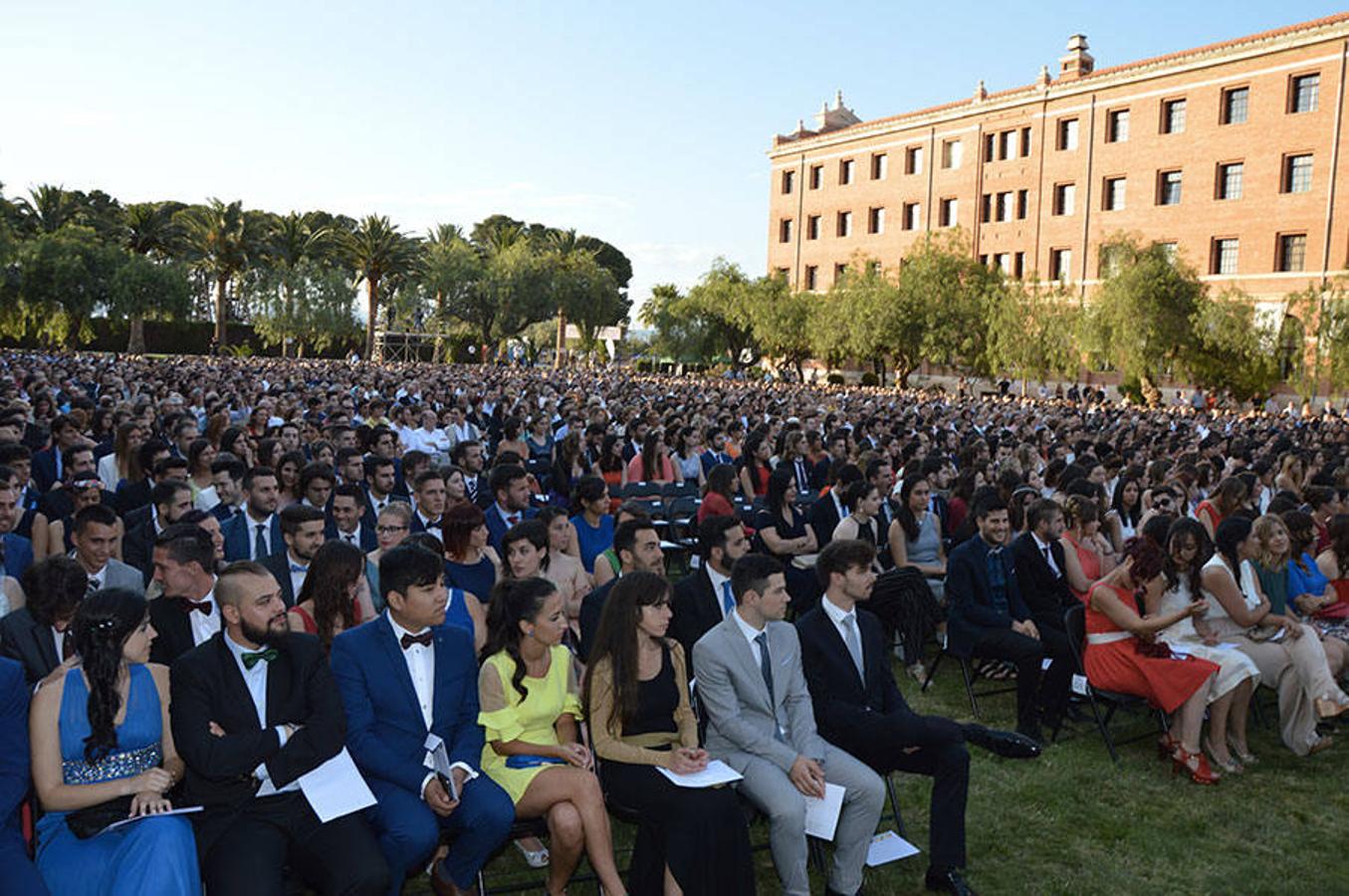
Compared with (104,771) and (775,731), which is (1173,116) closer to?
(775,731)

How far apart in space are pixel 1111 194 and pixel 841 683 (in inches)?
2015

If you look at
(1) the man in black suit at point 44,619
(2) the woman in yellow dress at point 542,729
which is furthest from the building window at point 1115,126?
(1) the man in black suit at point 44,619

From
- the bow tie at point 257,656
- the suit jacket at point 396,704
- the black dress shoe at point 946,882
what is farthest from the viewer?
the black dress shoe at point 946,882

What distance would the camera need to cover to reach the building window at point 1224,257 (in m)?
46.1

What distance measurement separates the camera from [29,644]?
480 cm

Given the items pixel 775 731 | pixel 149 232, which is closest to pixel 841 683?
pixel 775 731

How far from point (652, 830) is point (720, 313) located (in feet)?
182

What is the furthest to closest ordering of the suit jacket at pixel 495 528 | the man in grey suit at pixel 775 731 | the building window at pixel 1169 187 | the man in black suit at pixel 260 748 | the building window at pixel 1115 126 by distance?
the building window at pixel 1115 126, the building window at pixel 1169 187, the suit jacket at pixel 495 528, the man in grey suit at pixel 775 731, the man in black suit at pixel 260 748

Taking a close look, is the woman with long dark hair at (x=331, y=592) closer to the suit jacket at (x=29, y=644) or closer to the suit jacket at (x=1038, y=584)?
the suit jacket at (x=29, y=644)

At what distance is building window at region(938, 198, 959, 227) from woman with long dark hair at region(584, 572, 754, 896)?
56.5m

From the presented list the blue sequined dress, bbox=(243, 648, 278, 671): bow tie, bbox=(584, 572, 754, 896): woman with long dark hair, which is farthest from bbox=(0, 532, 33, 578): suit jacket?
bbox=(584, 572, 754, 896): woman with long dark hair

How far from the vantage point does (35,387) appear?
17.0m

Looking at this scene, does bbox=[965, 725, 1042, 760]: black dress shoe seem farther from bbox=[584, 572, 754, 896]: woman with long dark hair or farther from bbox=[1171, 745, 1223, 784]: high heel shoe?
bbox=[1171, 745, 1223, 784]: high heel shoe

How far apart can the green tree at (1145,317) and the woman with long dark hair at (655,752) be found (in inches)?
1396
